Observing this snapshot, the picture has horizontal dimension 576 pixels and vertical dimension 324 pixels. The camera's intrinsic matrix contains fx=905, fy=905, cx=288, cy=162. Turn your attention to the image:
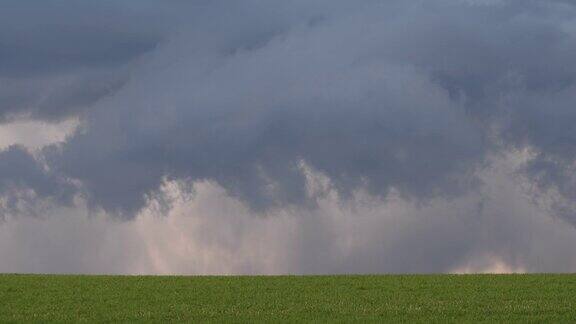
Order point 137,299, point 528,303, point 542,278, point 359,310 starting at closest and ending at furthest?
1. point 359,310
2. point 528,303
3. point 137,299
4. point 542,278

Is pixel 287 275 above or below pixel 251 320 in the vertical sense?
above

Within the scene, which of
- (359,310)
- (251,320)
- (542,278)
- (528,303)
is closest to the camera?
(251,320)

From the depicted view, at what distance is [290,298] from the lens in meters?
40.4

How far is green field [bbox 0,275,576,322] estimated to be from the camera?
34125 mm

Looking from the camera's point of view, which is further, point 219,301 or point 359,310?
point 219,301

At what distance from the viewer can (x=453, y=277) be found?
52.7 meters

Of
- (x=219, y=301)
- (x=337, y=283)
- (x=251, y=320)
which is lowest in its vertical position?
(x=251, y=320)

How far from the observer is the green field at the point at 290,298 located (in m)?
34.1

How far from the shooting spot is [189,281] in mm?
50812

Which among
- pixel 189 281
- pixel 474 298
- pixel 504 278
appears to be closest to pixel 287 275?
pixel 189 281

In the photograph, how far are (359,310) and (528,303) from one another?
770 cm

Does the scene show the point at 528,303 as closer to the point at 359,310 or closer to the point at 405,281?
the point at 359,310

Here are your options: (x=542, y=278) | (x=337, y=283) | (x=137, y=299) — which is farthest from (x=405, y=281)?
(x=137, y=299)

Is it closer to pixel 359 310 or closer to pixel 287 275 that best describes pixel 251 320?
pixel 359 310
